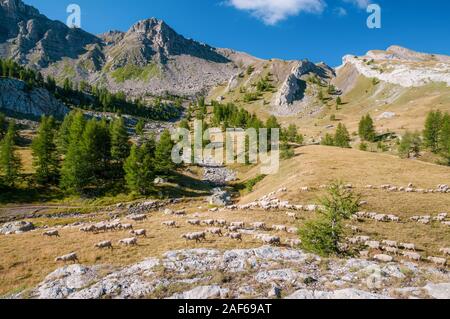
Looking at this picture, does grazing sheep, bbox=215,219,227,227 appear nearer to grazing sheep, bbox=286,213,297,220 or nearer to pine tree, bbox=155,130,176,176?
grazing sheep, bbox=286,213,297,220

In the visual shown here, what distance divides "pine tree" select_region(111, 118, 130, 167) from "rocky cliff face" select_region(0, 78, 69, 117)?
105515 mm

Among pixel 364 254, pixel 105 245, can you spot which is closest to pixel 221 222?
pixel 105 245

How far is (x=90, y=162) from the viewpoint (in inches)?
2933

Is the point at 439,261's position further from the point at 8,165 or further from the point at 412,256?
the point at 8,165

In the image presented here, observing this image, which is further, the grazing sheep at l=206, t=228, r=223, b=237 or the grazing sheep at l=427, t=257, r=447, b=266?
the grazing sheep at l=206, t=228, r=223, b=237

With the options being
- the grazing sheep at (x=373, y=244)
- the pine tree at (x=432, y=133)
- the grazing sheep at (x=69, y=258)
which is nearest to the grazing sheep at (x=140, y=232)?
the grazing sheep at (x=69, y=258)

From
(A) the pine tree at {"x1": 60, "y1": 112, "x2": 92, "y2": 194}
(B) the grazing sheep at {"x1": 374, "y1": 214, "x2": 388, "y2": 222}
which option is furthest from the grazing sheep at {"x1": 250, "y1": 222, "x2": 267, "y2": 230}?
(A) the pine tree at {"x1": 60, "y1": 112, "x2": 92, "y2": 194}

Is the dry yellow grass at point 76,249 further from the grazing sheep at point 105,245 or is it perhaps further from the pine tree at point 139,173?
the pine tree at point 139,173

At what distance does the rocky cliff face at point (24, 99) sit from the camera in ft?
504

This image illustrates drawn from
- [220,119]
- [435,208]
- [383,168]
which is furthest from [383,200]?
[220,119]

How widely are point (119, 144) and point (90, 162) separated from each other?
10.9m

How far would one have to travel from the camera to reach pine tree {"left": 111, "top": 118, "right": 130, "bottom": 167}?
8206 centimetres
